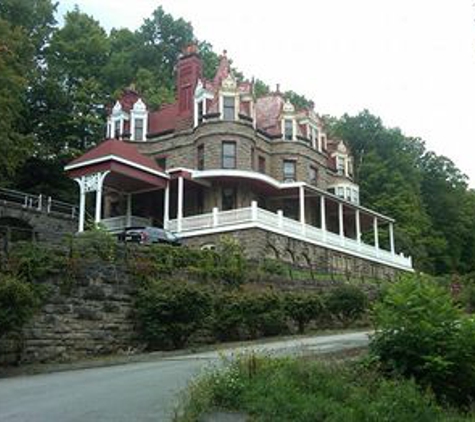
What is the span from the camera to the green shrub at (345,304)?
26.8 meters

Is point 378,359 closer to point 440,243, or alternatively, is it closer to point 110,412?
point 110,412

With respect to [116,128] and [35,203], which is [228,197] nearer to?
[116,128]

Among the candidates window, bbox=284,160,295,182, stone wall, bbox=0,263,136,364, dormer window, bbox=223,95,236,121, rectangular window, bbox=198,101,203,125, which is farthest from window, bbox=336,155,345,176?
stone wall, bbox=0,263,136,364

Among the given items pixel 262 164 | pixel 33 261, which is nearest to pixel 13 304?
pixel 33 261

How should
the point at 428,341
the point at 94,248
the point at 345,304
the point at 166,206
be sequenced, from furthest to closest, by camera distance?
the point at 166,206 → the point at 345,304 → the point at 94,248 → the point at 428,341

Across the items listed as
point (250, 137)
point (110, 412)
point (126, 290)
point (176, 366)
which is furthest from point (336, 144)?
point (110, 412)

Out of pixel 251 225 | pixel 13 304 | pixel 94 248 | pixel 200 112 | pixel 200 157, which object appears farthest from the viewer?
pixel 200 112

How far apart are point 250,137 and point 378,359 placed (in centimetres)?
2907

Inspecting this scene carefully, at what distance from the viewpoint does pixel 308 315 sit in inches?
1003

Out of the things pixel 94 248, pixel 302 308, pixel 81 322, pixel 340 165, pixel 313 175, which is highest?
pixel 340 165

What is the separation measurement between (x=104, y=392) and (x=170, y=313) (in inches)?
341

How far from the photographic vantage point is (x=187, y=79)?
45094mm

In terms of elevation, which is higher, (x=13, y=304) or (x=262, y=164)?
(x=262, y=164)

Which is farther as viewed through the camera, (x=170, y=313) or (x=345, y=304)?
(x=345, y=304)
